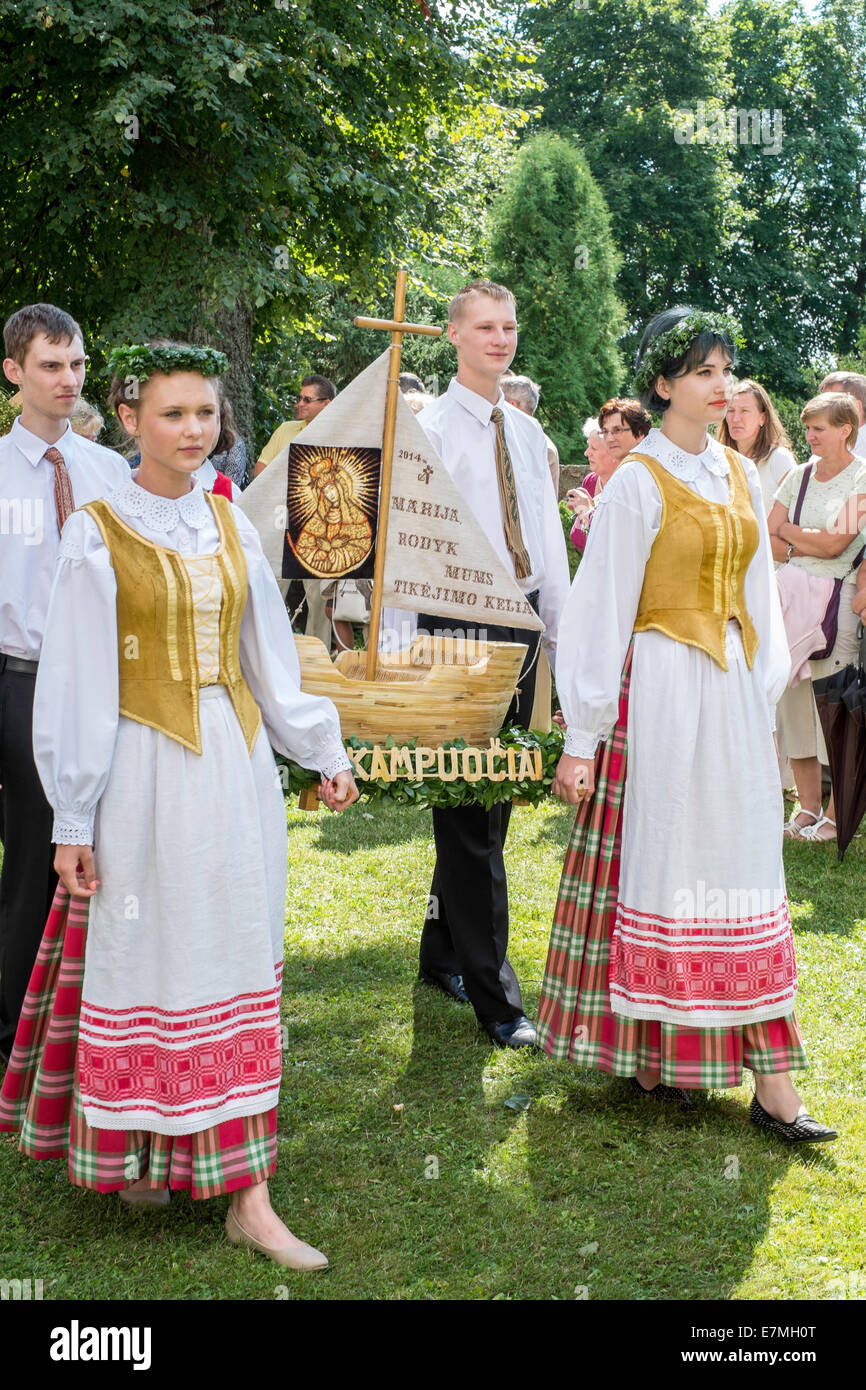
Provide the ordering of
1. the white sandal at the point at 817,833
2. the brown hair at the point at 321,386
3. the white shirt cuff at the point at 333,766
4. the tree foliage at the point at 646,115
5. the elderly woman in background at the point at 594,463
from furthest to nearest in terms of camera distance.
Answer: the tree foliage at the point at 646,115 < the brown hair at the point at 321,386 < the white sandal at the point at 817,833 < the elderly woman in background at the point at 594,463 < the white shirt cuff at the point at 333,766

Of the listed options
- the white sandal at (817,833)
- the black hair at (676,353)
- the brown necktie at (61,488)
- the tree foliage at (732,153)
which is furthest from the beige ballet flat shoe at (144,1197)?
the tree foliage at (732,153)

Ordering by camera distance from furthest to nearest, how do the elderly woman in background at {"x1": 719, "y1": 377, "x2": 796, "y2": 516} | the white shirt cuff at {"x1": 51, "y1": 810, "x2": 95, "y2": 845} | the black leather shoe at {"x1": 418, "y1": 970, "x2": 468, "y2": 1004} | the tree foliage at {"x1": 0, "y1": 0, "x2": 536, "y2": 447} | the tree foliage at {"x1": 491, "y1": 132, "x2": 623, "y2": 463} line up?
the tree foliage at {"x1": 491, "y1": 132, "x2": 623, "y2": 463} < the tree foliage at {"x1": 0, "y1": 0, "x2": 536, "y2": 447} < the elderly woman in background at {"x1": 719, "y1": 377, "x2": 796, "y2": 516} < the black leather shoe at {"x1": 418, "y1": 970, "x2": 468, "y2": 1004} < the white shirt cuff at {"x1": 51, "y1": 810, "x2": 95, "y2": 845}

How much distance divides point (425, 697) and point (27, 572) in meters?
1.30

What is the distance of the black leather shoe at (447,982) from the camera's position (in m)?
5.00

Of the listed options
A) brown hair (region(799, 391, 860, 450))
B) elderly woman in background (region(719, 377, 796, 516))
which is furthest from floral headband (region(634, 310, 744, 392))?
elderly woman in background (region(719, 377, 796, 516))

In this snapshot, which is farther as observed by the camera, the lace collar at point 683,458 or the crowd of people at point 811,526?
the crowd of people at point 811,526

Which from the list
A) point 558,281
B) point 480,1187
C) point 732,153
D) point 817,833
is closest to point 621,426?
point 817,833

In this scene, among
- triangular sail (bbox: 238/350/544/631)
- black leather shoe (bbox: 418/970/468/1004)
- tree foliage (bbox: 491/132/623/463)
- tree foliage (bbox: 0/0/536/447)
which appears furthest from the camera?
tree foliage (bbox: 491/132/623/463)

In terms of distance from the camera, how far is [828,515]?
22.4 feet

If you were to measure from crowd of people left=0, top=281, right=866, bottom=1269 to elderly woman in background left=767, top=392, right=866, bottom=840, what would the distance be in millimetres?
2575

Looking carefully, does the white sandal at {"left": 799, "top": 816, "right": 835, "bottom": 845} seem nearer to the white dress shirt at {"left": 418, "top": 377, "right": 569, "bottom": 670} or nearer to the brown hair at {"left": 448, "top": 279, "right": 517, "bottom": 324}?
the white dress shirt at {"left": 418, "top": 377, "right": 569, "bottom": 670}

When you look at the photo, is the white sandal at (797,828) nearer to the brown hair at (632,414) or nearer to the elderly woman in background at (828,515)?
the elderly woman in background at (828,515)

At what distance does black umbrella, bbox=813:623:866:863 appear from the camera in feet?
21.1

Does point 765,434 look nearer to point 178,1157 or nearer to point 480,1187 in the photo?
point 480,1187
